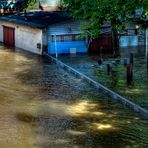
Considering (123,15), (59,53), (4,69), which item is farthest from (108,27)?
(123,15)

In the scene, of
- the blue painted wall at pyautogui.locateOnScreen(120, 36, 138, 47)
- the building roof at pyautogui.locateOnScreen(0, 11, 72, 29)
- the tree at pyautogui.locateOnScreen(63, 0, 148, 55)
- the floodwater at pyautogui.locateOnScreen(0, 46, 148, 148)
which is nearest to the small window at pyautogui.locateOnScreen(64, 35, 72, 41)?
the building roof at pyautogui.locateOnScreen(0, 11, 72, 29)

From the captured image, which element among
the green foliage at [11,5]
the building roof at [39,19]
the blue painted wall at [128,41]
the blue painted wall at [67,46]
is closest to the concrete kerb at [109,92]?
the blue painted wall at [67,46]

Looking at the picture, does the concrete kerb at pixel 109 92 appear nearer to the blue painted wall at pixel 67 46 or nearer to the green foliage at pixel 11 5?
the blue painted wall at pixel 67 46

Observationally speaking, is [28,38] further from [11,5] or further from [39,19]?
[11,5]

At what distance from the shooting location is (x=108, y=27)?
49.5 meters

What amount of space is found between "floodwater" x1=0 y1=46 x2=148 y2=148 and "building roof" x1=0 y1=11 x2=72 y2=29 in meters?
10.9

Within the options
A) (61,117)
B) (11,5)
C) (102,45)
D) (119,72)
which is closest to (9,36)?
(102,45)

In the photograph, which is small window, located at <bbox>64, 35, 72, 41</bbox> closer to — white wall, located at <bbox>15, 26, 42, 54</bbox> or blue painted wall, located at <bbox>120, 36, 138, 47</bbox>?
white wall, located at <bbox>15, 26, 42, 54</bbox>

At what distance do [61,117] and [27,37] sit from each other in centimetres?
2629

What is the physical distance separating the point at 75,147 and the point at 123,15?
12423 mm

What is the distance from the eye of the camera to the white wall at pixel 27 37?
48.0m

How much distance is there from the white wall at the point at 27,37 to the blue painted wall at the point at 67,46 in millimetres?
1217

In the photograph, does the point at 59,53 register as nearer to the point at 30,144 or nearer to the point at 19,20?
the point at 19,20

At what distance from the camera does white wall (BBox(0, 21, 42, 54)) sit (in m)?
48.0
